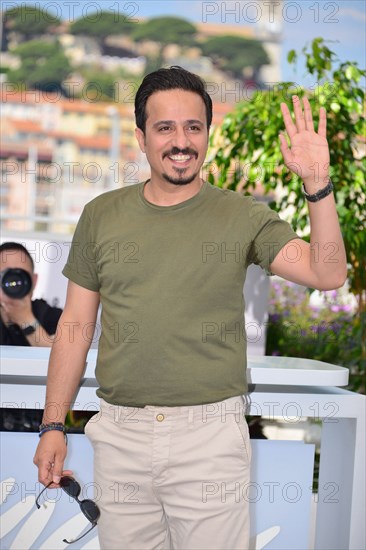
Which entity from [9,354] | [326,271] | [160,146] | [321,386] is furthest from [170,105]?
[321,386]

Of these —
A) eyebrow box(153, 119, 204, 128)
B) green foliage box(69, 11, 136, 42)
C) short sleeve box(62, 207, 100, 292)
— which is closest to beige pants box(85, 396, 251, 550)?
short sleeve box(62, 207, 100, 292)

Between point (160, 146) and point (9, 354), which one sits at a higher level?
point (160, 146)

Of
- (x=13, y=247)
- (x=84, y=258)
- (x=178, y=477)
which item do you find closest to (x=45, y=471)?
(x=178, y=477)

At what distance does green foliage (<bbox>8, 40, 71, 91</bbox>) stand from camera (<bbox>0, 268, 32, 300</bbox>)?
1028 inches

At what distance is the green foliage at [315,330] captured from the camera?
14.2ft

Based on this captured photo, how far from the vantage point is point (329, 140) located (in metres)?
3.82

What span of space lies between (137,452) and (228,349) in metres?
0.23

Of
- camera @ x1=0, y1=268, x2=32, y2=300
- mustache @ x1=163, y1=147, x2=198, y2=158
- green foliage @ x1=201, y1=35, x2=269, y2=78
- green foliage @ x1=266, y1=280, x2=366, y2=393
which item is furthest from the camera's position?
green foliage @ x1=201, y1=35, x2=269, y2=78

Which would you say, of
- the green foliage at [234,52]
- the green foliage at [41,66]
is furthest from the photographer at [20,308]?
the green foliage at [234,52]

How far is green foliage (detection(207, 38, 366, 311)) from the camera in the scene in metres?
3.72

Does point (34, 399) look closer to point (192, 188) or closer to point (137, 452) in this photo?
point (137, 452)

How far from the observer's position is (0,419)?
2754 millimetres

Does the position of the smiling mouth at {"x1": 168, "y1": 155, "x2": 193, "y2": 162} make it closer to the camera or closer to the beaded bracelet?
the beaded bracelet

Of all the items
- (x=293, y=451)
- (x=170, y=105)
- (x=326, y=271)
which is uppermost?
(x=170, y=105)
